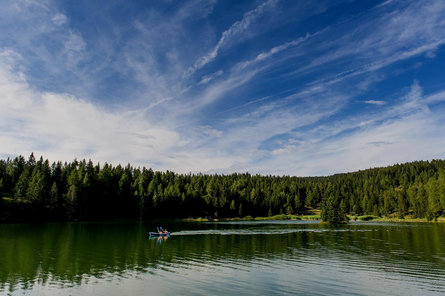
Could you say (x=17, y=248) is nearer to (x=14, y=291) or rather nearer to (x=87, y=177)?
(x=14, y=291)

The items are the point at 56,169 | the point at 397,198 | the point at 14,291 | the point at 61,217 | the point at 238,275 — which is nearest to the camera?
the point at 14,291

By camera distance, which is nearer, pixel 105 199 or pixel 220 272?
pixel 220 272

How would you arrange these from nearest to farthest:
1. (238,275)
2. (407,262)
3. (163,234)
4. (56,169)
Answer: (238,275), (407,262), (163,234), (56,169)

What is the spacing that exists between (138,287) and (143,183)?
570 feet

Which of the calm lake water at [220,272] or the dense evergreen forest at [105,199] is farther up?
the dense evergreen forest at [105,199]

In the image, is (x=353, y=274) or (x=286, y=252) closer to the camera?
(x=353, y=274)

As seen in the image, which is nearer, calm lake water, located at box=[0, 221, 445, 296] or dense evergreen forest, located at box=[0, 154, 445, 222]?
calm lake water, located at box=[0, 221, 445, 296]

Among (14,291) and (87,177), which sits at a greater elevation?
(87,177)

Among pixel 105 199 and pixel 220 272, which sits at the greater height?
pixel 105 199

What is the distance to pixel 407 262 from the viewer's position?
116 ft

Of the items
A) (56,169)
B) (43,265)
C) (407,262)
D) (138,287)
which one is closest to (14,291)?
(138,287)

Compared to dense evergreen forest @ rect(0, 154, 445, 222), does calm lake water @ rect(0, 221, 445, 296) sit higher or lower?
lower

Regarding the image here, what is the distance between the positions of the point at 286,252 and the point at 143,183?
16027 centimetres

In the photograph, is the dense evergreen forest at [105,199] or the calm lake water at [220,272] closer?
the calm lake water at [220,272]
